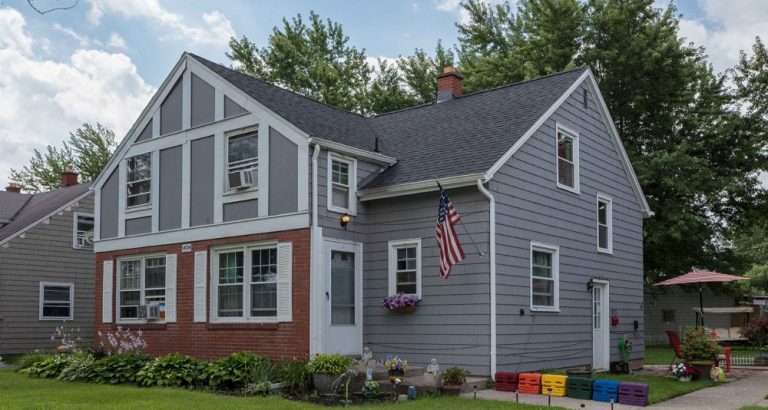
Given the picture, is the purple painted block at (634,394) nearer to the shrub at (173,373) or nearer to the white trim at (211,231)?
the white trim at (211,231)

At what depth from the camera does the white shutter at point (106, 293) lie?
18.7 m

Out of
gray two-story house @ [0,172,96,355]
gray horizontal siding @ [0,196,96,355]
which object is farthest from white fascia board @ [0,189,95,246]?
gray horizontal siding @ [0,196,96,355]

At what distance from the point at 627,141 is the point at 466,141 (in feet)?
50.3

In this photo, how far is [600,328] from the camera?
1848 centimetres

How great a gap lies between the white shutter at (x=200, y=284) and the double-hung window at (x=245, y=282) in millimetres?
211

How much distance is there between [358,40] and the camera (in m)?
39.5

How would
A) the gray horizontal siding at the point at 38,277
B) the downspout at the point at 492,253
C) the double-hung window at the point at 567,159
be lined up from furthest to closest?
the gray horizontal siding at the point at 38,277 → the double-hung window at the point at 567,159 → the downspout at the point at 492,253

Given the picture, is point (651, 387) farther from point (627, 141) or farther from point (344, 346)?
point (627, 141)

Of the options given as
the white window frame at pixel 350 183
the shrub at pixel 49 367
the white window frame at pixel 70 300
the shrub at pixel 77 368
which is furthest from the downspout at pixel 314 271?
the white window frame at pixel 70 300

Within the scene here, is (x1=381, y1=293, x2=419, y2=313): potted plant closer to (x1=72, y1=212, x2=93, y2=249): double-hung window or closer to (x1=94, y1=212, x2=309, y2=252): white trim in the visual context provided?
(x1=94, y1=212, x2=309, y2=252): white trim

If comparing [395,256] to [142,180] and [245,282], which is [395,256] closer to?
[245,282]

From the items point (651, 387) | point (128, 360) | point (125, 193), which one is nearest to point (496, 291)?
point (651, 387)

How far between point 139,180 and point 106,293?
2846mm

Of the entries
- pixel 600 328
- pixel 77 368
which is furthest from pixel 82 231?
pixel 600 328
